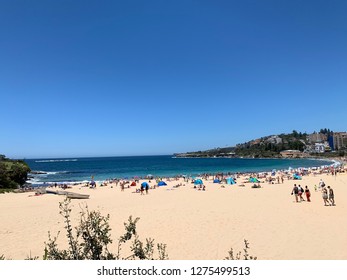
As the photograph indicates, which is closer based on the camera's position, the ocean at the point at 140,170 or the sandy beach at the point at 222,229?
the sandy beach at the point at 222,229

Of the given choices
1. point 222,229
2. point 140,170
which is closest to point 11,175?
point 222,229

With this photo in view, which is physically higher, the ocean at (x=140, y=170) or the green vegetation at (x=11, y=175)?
the green vegetation at (x=11, y=175)

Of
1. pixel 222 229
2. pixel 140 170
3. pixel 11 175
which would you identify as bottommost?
pixel 140 170

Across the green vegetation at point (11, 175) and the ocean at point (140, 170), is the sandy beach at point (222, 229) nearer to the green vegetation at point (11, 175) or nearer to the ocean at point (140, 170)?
the green vegetation at point (11, 175)

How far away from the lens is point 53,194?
989 inches

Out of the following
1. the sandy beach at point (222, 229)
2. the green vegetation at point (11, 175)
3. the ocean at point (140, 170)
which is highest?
the green vegetation at point (11, 175)

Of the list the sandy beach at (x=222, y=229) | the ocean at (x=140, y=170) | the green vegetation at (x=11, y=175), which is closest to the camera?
the sandy beach at (x=222, y=229)

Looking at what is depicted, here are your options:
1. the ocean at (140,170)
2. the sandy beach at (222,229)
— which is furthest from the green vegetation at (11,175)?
the sandy beach at (222,229)

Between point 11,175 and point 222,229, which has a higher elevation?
point 11,175

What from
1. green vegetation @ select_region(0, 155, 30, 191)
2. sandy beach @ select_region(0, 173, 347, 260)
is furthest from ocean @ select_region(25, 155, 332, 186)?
sandy beach @ select_region(0, 173, 347, 260)

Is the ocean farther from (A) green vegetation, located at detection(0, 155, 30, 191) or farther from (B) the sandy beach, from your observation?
(B) the sandy beach

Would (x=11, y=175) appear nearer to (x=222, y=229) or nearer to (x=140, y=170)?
(x=222, y=229)

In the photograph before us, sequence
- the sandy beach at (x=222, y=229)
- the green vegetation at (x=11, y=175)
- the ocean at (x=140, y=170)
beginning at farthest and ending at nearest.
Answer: the ocean at (x=140, y=170) → the green vegetation at (x=11, y=175) → the sandy beach at (x=222, y=229)
